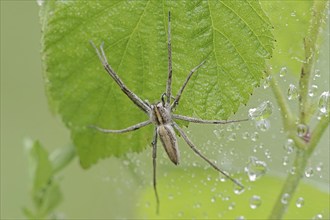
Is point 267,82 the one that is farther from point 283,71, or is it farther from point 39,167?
point 39,167

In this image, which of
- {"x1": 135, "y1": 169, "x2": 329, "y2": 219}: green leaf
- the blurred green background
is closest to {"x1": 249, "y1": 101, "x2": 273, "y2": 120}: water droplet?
the blurred green background

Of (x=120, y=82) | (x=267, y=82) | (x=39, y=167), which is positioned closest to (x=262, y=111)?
(x=267, y=82)

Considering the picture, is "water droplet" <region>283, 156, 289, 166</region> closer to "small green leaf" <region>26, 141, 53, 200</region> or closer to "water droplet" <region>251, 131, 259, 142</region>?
"water droplet" <region>251, 131, 259, 142</region>

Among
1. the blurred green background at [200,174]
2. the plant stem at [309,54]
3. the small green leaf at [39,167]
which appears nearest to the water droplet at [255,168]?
the blurred green background at [200,174]

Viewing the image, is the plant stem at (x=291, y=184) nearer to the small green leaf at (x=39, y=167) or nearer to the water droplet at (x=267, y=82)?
the water droplet at (x=267, y=82)

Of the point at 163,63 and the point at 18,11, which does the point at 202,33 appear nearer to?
the point at 163,63
